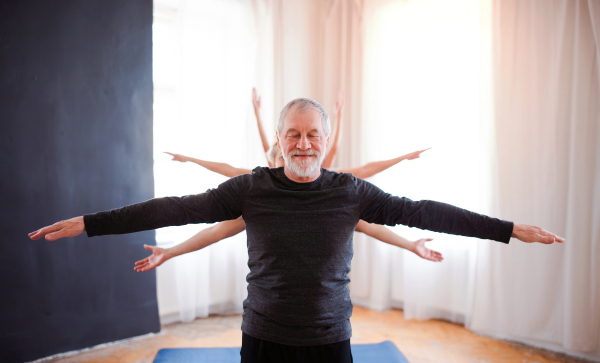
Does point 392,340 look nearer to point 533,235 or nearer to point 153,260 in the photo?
point 533,235

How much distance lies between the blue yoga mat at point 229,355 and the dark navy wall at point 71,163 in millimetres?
646

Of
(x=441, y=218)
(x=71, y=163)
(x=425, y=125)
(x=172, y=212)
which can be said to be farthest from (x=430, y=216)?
(x=71, y=163)

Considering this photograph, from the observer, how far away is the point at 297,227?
58.4 inches

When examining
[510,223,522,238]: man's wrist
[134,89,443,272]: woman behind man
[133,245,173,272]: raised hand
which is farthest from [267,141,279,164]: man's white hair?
[510,223,522,238]: man's wrist

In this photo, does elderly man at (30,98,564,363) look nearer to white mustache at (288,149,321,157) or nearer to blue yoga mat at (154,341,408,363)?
white mustache at (288,149,321,157)

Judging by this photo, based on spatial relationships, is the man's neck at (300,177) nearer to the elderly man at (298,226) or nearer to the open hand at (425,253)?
the elderly man at (298,226)

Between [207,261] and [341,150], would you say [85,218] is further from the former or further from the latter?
[341,150]

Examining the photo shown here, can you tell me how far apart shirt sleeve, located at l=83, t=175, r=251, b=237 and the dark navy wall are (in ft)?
5.90

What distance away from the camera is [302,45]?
14.3 ft

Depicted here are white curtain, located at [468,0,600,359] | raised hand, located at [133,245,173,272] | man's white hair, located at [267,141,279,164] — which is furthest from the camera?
white curtain, located at [468,0,600,359]

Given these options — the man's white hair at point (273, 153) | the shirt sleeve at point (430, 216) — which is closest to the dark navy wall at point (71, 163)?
the man's white hair at point (273, 153)

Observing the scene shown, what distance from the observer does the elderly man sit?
1.46 meters

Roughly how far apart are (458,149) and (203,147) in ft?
7.80

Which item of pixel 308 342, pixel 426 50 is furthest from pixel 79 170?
pixel 426 50
